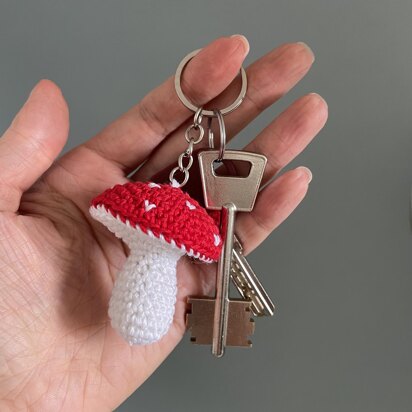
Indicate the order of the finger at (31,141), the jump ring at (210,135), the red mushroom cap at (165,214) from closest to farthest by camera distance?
the red mushroom cap at (165,214), the finger at (31,141), the jump ring at (210,135)

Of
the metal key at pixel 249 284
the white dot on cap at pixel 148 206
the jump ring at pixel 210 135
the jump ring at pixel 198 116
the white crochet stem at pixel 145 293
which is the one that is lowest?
the metal key at pixel 249 284

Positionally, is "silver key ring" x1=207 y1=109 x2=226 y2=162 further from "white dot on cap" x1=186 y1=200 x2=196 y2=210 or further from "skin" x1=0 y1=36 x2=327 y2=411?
"white dot on cap" x1=186 y1=200 x2=196 y2=210

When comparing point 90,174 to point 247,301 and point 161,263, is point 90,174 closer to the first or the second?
point 161,263

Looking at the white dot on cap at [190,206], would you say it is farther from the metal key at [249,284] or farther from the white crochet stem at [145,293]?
the metal key at [249,284]

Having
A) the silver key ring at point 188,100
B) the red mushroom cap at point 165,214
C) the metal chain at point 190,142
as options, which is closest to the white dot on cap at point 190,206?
the red mushroom cap at point 165,214

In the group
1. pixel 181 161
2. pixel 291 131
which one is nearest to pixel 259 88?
pixel 291 131

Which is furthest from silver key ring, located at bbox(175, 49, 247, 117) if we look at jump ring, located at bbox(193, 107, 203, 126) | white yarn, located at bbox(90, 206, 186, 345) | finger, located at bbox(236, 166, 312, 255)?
white yarn, located at bbox(90, 206, 186, 345)
